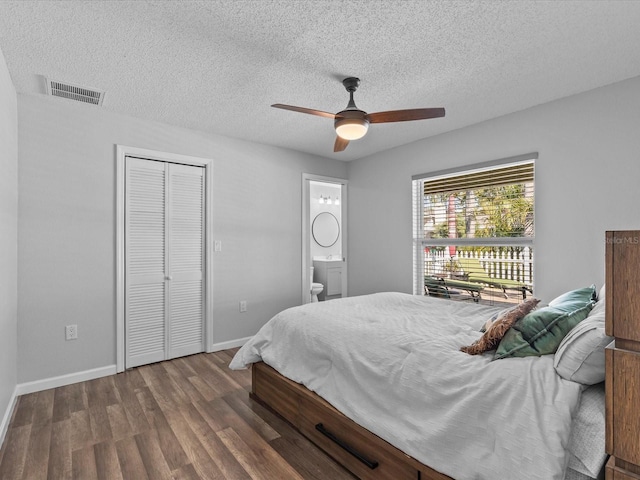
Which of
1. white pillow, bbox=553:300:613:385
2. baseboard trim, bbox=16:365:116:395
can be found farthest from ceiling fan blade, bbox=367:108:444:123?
baseboard trim, bbox=16:365:116:395

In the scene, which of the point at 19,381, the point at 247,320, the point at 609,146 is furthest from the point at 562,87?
the point at 19,381

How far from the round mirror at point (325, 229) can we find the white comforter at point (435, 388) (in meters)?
4.26

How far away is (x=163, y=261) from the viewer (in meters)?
3.59

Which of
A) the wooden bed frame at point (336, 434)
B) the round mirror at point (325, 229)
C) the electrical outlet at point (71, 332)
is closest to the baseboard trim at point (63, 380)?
the electrical outlet at point (71, 332)

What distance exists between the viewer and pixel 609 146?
268 centimetres

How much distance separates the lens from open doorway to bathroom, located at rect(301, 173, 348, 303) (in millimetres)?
4656

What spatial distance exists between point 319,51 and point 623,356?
2.16 m

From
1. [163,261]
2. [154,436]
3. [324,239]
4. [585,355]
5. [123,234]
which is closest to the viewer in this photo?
[585,355]

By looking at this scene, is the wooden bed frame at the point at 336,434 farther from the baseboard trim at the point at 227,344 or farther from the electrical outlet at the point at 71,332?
the electrical outlet at the point at 71,332

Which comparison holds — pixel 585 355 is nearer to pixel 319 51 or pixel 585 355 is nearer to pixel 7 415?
pixel 319 51

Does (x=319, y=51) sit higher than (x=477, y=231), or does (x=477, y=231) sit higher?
(x=319, y=51)

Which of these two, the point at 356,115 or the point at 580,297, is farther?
the point at 356,115

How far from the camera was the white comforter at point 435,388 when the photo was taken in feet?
4.06

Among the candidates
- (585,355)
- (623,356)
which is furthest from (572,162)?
(623,356)
